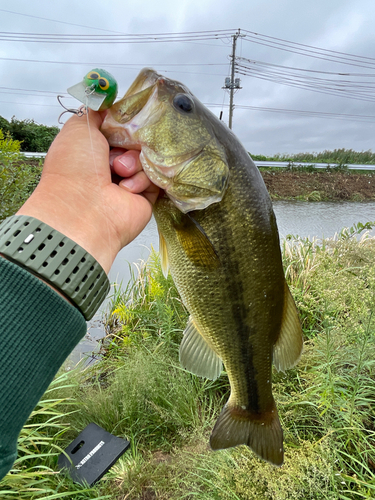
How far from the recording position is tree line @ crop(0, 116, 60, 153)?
15483 mm

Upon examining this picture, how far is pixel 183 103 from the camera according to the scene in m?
1.36

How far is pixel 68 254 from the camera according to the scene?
100cm

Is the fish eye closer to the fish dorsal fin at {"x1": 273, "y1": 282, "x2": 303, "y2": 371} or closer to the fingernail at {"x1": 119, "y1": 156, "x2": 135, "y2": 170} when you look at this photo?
the fingernail at {"x1": 119, "y1": 156, "x2": 135, "y2": 170}

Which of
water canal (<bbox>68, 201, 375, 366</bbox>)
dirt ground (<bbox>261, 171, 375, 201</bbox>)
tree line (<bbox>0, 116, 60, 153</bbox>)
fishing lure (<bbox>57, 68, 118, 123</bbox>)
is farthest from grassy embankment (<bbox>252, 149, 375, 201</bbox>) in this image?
fishing lure (<bbox>57, 68, 118, 123</bbox>)

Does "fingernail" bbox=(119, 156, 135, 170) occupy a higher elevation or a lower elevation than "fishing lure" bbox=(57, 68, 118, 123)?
lower

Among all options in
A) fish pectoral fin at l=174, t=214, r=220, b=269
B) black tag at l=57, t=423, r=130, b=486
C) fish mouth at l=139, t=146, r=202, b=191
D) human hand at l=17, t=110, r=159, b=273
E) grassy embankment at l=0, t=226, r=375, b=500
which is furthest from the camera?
black tag at l=57, t=423, r=130, b=486

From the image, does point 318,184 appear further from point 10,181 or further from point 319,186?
point 10,181

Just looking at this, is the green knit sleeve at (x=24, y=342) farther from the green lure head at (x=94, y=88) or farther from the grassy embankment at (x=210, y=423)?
the grassy embankment at (x=210, y=423)

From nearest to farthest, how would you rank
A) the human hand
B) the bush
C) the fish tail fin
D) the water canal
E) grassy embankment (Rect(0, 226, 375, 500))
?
the human hand → the fish tail fin → grassy embankment (Rect(0, 226, 375, 500)) → the bush → the water canal

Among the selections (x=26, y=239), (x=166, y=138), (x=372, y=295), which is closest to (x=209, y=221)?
(x=166, y=138)

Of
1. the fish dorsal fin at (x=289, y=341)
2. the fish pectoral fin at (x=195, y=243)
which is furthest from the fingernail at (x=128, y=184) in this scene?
the fish dorsal fin at (x=289, y=341)

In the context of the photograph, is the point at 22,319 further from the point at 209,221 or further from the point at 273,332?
the point at 273,332

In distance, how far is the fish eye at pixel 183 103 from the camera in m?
1.35

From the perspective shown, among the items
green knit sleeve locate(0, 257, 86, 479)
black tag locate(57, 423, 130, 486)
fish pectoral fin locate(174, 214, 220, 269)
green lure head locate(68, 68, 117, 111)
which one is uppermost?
green lure head locate(68, 68, 117, 111)
